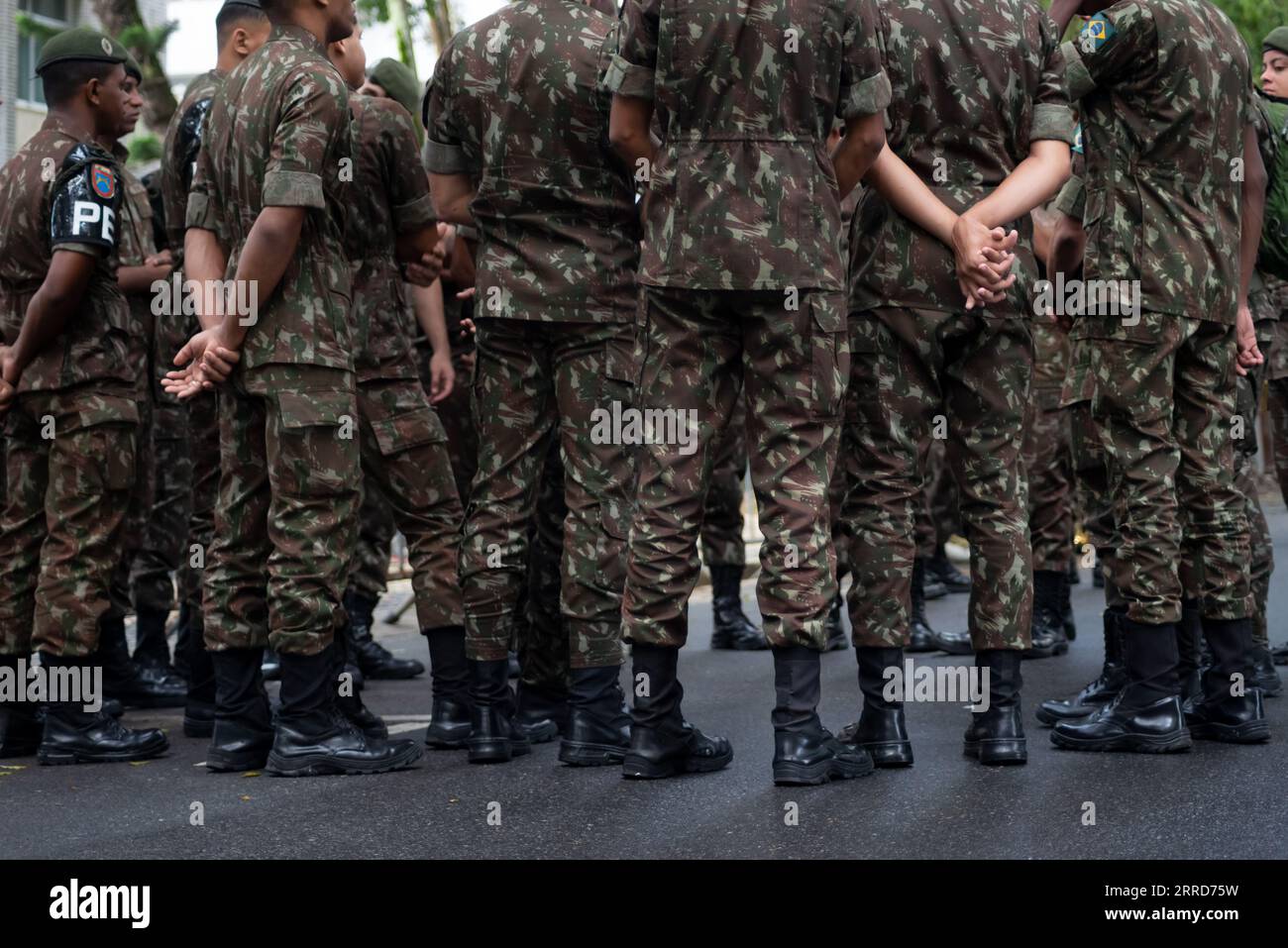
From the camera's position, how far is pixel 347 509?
15.6 feet

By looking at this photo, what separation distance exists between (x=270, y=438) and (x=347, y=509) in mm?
307

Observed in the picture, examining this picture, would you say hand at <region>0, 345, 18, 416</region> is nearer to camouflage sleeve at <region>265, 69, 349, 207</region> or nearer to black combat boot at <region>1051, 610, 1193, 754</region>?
camouflage sleeve at <region>265, 69, 349, 207</region>

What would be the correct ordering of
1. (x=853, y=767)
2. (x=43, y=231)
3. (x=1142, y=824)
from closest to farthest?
(x=1142, y=824) < (x=853, y=767) < (x=43, y=231)

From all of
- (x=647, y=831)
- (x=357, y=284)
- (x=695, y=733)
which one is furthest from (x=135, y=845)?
(x=357, y=284)

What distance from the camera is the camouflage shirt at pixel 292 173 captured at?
14.9 ft

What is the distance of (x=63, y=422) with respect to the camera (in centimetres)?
529

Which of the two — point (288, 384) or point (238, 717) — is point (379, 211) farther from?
point (238, 717)

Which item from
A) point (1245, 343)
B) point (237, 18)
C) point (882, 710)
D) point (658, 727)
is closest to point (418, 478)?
point (658, 727)

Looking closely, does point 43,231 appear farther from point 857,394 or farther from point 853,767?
A: point 853,767

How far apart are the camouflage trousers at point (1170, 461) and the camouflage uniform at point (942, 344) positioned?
367 mm

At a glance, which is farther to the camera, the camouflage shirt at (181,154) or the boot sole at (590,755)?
the camouflage shirt at (181,154)

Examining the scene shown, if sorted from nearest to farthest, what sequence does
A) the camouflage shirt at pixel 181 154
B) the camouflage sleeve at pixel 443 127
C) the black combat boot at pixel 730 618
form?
the camouflage sleeve at pixel 443 127 → the camouflage shirt at pixel 181 154 → the black combat boot at pixel 730 618

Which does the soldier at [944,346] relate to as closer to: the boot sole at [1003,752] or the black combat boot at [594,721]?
the boot sole at [1003,752]

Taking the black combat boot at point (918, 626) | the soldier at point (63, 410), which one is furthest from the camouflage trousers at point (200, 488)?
the black combat boot at point (918, 626)
